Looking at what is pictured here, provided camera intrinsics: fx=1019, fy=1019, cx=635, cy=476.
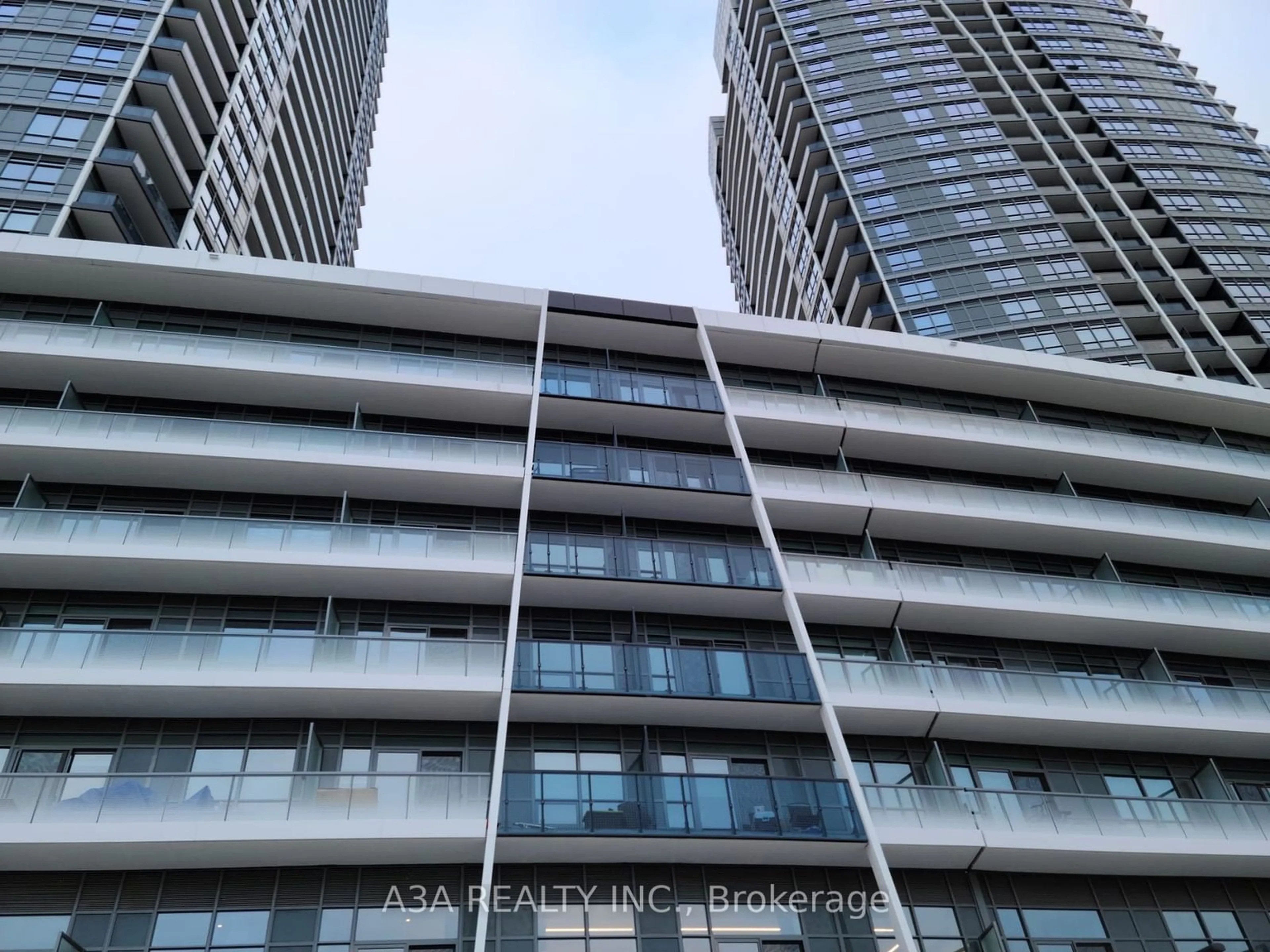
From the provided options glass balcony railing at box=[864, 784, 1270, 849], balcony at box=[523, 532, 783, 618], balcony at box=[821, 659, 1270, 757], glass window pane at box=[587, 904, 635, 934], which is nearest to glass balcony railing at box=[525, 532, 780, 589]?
balcony at box=[523, 532, 783, 618]

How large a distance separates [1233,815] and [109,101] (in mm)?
40369

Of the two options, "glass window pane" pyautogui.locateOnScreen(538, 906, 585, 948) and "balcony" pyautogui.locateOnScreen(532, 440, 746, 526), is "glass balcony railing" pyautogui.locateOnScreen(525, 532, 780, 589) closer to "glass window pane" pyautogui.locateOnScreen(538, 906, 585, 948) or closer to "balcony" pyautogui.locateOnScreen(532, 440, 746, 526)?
"balcony" pyautogui.locateOnScreen(532, 440, 746, 526)

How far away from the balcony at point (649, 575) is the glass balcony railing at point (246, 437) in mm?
2674

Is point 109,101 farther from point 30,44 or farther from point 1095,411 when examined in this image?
point 1095,411

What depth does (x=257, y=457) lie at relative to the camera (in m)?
23.1

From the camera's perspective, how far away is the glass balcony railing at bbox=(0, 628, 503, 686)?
63.8 feet

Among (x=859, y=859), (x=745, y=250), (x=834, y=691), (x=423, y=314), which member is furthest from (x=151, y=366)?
(x=745, y=250)

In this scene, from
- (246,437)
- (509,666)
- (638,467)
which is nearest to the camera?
(509,666)

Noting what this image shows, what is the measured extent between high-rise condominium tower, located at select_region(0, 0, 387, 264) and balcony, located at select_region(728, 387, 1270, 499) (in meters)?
22.7

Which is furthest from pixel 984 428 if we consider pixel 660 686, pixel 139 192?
pixel 139 192

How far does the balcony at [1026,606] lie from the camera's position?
2416cm

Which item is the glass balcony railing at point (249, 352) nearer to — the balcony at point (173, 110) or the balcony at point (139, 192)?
the balcony at point (139, 192)

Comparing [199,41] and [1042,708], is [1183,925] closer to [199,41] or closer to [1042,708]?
[1042,708]

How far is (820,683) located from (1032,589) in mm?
7578
